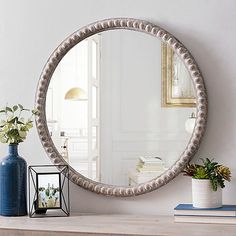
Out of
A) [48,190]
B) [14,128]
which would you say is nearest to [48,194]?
[48,190]

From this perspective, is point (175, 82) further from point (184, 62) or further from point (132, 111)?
point (132, 111)

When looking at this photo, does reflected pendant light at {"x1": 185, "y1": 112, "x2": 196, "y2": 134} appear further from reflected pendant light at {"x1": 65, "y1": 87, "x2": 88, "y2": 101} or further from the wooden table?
reflected pendant light at {"x1": 65, "y1": 87, "x2": 88, "y2": 101}

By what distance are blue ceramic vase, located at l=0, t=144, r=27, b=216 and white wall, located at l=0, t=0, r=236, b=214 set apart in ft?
0.65

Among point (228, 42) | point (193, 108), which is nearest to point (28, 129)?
point (193, 108)

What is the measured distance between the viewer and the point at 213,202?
229 centimetres

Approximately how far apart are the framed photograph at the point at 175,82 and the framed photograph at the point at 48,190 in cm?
60

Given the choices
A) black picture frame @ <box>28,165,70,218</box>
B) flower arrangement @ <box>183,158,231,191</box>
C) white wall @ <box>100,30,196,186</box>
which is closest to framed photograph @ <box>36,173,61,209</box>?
black picture frame @ <box>28,165,70,218</box>

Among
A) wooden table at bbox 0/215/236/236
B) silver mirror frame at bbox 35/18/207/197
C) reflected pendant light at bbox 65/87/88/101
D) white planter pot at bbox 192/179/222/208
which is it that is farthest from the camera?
reflected pendant light at bbox 65/87/88/101

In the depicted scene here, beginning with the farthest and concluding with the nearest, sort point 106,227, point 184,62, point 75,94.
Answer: point 75,94 → point 184,62 → point 106,227

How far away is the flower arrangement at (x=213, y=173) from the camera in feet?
7.54

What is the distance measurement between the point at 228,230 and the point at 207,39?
86 centimetres

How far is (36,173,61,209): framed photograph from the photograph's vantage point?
249 centimetres

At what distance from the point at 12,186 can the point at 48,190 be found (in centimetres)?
16

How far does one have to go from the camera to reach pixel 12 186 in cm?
248
